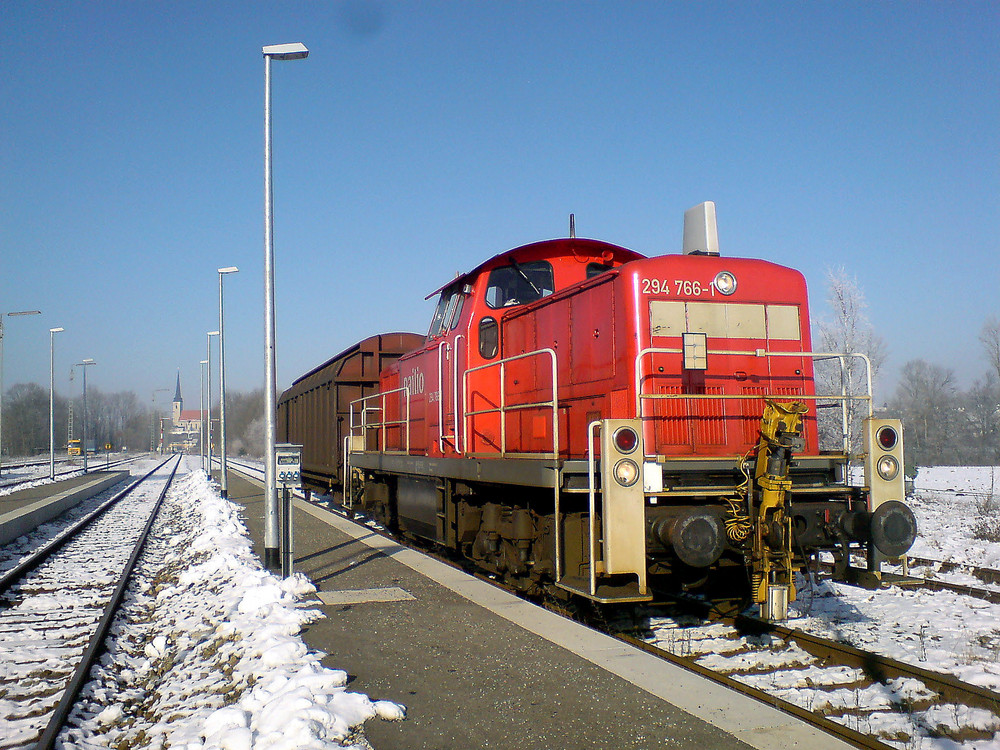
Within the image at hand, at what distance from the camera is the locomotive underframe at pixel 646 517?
5.89m

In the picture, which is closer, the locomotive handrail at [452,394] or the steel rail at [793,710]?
the steel rail at [793,710]

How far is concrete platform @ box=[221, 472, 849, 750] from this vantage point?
401 cm

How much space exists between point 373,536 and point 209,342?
22.6 m

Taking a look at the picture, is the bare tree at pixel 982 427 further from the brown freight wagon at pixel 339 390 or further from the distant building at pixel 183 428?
the distant building at pixel 183 428

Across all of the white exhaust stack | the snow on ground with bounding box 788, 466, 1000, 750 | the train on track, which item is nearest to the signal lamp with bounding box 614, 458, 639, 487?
the train on track

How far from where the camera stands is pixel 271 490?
9250 mm

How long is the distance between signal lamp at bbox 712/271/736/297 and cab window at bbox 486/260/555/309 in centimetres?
204

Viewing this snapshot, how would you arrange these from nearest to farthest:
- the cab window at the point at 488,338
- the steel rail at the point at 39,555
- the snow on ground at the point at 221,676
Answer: the snow on ground at the point at 221,676 → the cab window at the point at 488,338 → the steel rail at the point at 39,555

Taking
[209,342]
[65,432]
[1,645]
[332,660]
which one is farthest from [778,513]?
[65,432]

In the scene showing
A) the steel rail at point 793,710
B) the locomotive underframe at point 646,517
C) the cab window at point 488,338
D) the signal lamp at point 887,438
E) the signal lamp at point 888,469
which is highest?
the cab window at point 488,338

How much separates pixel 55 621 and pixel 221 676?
417cm

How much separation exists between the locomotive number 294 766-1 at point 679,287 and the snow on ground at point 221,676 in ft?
13.0

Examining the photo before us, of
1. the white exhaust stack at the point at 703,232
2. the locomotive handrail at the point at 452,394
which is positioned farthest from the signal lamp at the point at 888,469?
the locomotive handrail at the point at 452,394

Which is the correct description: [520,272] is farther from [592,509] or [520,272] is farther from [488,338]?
[592,509]
